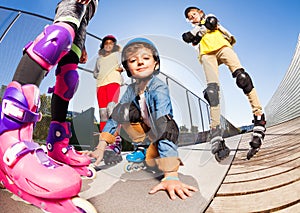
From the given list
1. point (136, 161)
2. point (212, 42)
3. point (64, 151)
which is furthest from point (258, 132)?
point (64, 151)

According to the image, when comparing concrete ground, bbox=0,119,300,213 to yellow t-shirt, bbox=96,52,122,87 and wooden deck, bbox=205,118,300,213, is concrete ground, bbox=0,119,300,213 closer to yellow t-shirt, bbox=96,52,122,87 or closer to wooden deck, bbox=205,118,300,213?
wooden deck, bbox=205,118,300,213

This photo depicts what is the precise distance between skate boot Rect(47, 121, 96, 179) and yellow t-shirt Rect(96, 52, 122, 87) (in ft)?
0.79

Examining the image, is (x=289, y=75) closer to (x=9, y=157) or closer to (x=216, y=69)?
(x=216, y=69)

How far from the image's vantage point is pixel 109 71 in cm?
80

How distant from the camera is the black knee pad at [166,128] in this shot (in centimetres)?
49

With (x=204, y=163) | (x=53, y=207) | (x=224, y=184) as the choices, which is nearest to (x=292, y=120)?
(x=204, y=163)

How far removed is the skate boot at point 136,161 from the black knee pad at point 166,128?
0.72ft

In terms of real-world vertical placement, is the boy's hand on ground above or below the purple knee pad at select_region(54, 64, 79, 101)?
below

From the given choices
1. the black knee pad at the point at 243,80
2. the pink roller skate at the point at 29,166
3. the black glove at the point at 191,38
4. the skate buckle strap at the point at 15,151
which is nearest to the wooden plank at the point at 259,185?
the pink roller skate at the point at 29,166

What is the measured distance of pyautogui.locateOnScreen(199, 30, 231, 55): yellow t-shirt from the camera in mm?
869

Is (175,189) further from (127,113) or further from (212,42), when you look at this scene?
(212,42)

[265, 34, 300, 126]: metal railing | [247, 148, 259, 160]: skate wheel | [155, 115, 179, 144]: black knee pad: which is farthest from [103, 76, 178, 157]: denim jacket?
[265, 34, 300, 126]: metal railing

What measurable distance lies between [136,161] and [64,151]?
0.25 m

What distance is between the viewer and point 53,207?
332 millimetres
